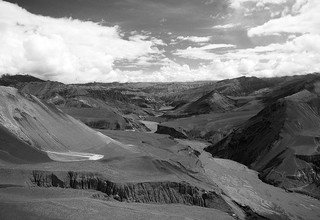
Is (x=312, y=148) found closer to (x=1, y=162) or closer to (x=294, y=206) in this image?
(x=294, y=206)

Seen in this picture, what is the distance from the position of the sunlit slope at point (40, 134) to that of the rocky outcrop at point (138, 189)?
13576mm

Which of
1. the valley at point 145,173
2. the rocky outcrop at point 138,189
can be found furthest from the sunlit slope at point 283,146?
the rocky outcrop at point 138,189

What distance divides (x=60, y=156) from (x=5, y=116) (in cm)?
1806

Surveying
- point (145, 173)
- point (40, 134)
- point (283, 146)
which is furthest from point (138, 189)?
point (283, 146)

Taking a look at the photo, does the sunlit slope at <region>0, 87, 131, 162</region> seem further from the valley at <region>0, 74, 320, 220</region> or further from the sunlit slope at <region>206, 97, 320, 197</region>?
the sunlit slope at <region>206, 97, 320, 197</region>

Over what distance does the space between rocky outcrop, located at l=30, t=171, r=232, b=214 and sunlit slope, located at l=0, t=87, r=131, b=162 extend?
13.6 meters

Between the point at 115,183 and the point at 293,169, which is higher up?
the point at 115,183

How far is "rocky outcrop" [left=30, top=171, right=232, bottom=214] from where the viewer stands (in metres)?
79.9

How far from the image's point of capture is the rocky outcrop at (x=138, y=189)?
79.9m

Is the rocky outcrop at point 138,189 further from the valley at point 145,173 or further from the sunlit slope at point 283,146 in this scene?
the sunlit slope at point 283,146

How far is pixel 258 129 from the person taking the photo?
524 feet

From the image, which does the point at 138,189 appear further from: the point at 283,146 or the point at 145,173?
the point at 283,146

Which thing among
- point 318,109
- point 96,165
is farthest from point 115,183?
point 318,109

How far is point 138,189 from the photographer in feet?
269
